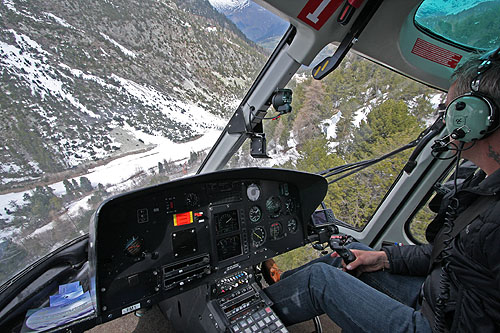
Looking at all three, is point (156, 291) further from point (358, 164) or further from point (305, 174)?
point (358, 164)

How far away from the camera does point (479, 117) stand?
0.85m

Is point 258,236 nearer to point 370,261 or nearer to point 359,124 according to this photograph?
point 370,261

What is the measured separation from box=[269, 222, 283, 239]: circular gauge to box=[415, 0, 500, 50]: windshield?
59.9 inches

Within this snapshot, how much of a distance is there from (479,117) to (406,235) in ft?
5.60

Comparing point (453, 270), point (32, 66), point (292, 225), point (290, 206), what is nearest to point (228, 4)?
point (32, 66)

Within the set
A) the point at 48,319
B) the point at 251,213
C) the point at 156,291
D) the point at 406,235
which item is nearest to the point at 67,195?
the point at 48,319

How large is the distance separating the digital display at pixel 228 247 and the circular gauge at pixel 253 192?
28cm

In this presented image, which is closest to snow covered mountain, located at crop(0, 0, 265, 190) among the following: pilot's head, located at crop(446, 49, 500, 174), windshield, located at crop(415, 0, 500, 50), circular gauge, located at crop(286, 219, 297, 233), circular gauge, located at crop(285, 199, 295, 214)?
circular gauge, located at crop(285, 199, 295, 214)

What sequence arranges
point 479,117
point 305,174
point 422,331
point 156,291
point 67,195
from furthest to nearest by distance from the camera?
point 305,174, point 156,291, point 67,195, point 422,331, point 479,117

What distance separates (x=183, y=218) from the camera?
4.86ft

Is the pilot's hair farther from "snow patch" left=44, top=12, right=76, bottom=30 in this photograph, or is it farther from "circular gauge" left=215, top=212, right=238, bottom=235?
"snow patch" left=44, top=12, right=76, bottom=30

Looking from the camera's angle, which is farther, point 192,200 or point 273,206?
point 273,206

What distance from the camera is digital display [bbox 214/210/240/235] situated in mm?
1603

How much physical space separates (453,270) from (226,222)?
3.78 feet
